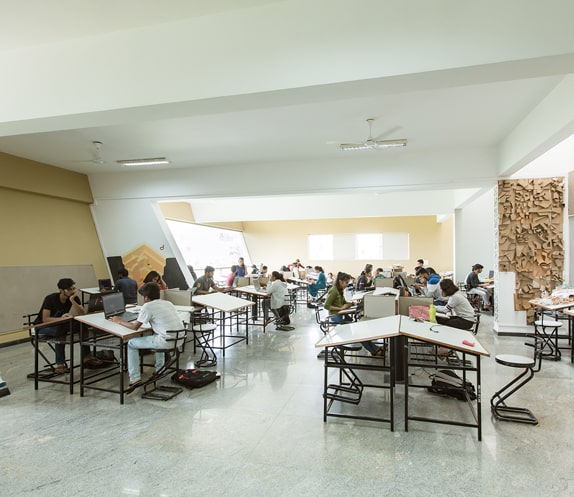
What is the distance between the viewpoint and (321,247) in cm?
1598

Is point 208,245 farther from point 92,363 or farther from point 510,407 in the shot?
point 510,407

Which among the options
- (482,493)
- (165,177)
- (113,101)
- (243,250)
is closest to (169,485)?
(482,493)

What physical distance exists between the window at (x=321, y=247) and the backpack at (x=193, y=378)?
39.0 ft

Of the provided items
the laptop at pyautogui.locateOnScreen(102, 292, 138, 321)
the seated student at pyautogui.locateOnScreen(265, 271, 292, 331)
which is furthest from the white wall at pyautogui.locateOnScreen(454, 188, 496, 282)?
the laptop at pyautogui.locateOnScreen(102, 292, 138, 321)

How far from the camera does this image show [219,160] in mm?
7281

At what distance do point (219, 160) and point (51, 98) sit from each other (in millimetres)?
4242

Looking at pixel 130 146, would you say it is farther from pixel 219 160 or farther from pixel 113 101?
pixel 113 101

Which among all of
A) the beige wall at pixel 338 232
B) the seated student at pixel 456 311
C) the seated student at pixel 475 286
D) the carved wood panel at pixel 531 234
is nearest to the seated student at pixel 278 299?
the seated student at pixel 456 311

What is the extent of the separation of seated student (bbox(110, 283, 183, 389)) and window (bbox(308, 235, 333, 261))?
12.2 meters

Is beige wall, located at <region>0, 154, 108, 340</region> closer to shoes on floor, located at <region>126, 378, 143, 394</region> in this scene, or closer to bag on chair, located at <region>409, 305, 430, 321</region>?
shoes on floor, located at <region>126, 378, 143, 394</region>

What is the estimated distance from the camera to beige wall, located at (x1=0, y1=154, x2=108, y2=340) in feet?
21.8

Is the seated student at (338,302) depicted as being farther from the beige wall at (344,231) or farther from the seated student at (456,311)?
the beige wall at (344,231)

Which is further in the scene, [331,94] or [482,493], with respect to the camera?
[331,94]

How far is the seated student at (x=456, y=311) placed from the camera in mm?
4633
